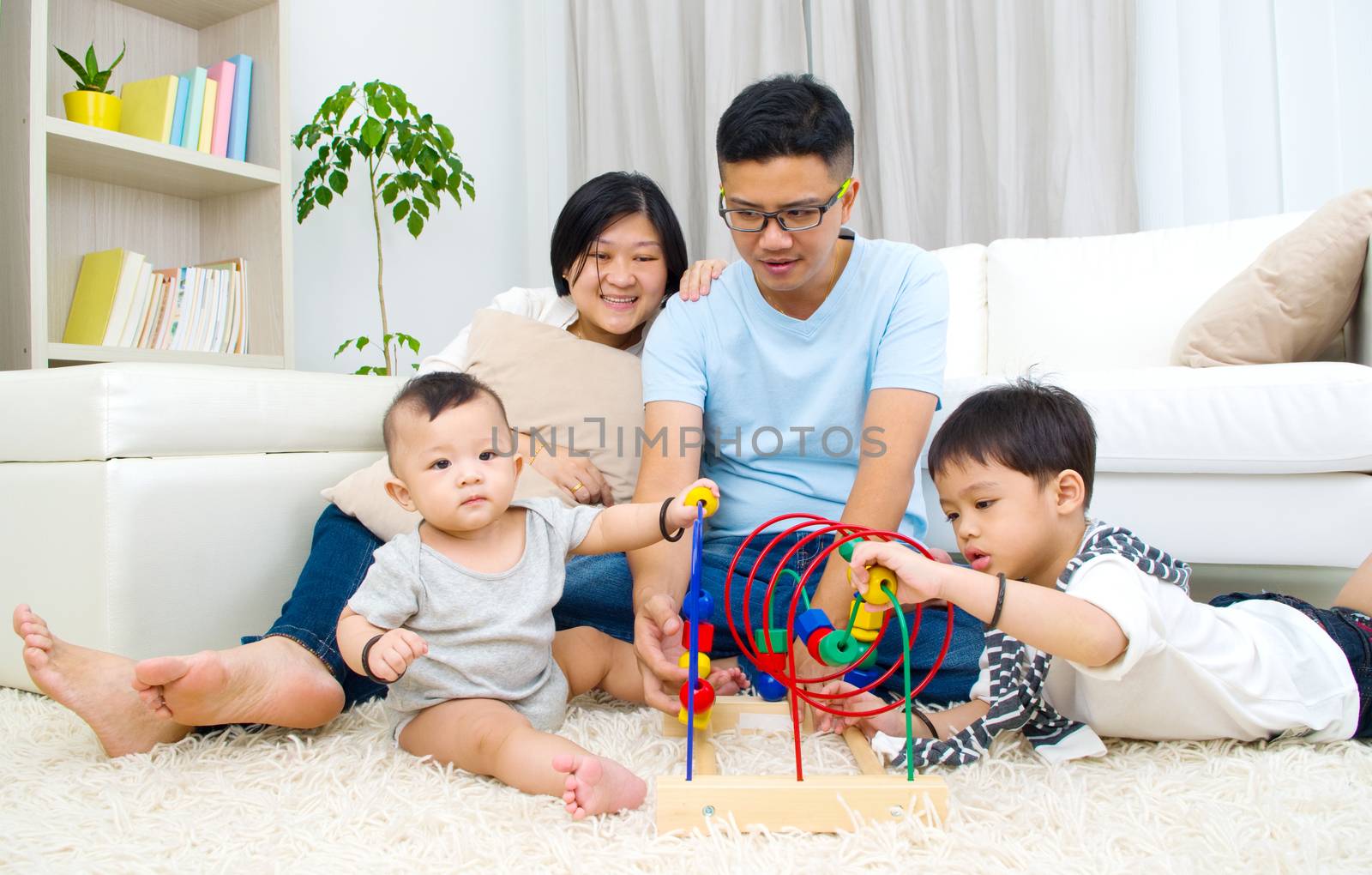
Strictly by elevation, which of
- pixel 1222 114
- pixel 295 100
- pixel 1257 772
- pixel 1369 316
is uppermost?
pixel 295 100

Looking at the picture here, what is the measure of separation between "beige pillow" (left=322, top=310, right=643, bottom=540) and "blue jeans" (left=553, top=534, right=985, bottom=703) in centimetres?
18

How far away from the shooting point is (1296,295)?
1.63m

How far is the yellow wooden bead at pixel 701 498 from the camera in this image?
1.00m

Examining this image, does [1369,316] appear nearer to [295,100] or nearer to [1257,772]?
[1257,772]

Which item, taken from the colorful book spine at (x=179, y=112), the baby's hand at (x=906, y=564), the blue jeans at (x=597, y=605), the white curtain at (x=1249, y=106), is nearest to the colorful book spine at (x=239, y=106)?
the colorful book spine at (x=179, y=112)

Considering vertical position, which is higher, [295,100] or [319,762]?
[295,100]

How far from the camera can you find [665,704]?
3.56 feet

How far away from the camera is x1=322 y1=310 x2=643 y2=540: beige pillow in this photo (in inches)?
59.5

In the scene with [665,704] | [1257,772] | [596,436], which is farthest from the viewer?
[596,436]

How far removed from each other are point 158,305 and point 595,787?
2000 mm

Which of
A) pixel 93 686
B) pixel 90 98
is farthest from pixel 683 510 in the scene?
pixel 90 98

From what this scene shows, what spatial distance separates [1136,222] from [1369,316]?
102 cm

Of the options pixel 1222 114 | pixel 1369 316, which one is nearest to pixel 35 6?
pixel 1369 316

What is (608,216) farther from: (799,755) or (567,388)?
(799,755)
